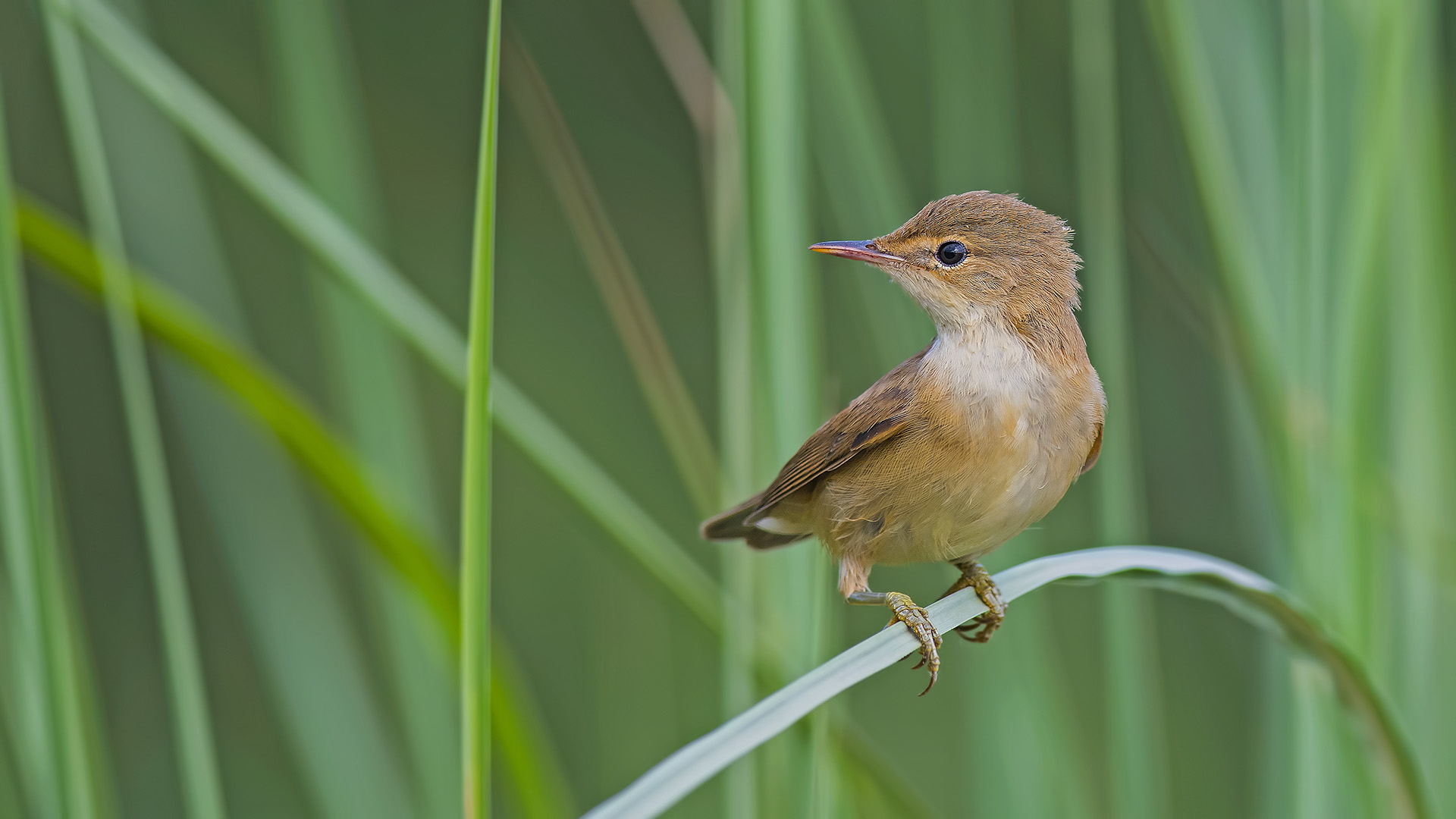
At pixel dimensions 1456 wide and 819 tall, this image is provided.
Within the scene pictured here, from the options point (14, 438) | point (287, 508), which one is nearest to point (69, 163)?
point (287, 508)

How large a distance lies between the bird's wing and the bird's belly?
0.03 meters

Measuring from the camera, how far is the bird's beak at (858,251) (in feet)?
5.87

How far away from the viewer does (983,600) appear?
5.71ft

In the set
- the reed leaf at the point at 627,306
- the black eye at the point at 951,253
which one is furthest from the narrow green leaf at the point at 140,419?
the black eye at the point at 951,253

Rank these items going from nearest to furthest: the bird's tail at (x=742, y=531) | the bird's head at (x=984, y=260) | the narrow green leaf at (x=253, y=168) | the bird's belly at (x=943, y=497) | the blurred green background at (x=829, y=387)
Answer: the narrow green leaf at (x=253, y=168), the blurred green background at (x=829, y=387), the bird's belly at (x=943, y=497), the bird's head at (x=984, y=260), the bird's tail at (x=742, y=531)

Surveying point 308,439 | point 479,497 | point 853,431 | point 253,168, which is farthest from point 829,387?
point 479,497

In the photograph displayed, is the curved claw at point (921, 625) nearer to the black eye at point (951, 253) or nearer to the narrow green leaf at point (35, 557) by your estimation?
the black eye at point (951, 253)

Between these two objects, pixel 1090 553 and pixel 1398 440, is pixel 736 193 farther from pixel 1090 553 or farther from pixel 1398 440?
pixel 1398 440

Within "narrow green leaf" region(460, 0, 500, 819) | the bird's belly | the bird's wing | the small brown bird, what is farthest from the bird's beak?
"narrow green leaf" region(460, 0, 500, 819)

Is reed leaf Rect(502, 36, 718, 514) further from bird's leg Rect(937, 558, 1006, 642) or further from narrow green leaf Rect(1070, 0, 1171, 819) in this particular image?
narrow green leaf Rect(1070, 0, 1171, 819)

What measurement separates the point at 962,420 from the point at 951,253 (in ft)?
1.00

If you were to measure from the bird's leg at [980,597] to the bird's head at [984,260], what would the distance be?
0.41m

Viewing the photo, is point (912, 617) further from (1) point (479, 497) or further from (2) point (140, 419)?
(2) point (140, 419)

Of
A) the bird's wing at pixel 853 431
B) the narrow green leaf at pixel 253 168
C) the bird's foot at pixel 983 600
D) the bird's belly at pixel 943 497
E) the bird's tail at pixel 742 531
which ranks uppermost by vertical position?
the narrow green leaf at pixel 253 168
